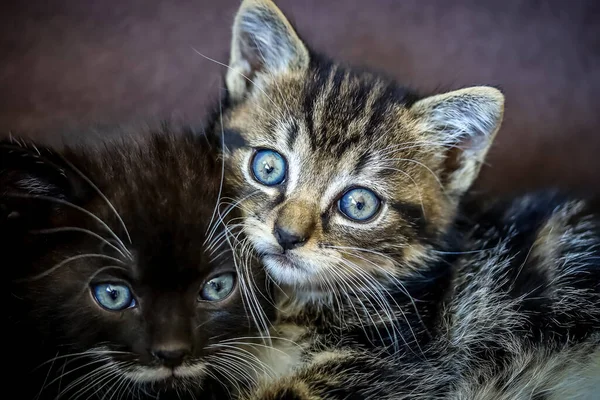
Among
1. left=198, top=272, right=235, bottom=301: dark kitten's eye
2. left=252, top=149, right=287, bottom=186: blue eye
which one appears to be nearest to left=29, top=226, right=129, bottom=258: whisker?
left=198, top=272, right=235, bottom=301: dark kitten's eye

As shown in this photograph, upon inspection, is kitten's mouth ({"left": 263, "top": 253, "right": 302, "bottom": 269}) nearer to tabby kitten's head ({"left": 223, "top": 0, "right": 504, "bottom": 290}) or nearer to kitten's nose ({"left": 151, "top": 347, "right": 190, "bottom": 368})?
tabby kitten's head ({"left": 223, "top": 0, "right": 504, "bottom": 290})

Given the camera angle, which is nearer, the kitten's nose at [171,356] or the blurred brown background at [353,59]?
the kitten's nose at [171,356]

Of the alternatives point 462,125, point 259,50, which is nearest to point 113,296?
point 259,50

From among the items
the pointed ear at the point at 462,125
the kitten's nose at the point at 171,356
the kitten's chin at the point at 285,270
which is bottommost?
the kitten's nose at the point at 171,356

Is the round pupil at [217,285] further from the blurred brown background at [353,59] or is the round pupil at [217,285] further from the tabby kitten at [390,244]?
the blurred brown background at [353,59]

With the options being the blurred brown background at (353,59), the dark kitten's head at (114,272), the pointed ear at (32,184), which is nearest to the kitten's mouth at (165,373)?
the dark kitten's head at (114,272)

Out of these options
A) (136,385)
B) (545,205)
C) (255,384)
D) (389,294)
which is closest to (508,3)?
(545,205)
